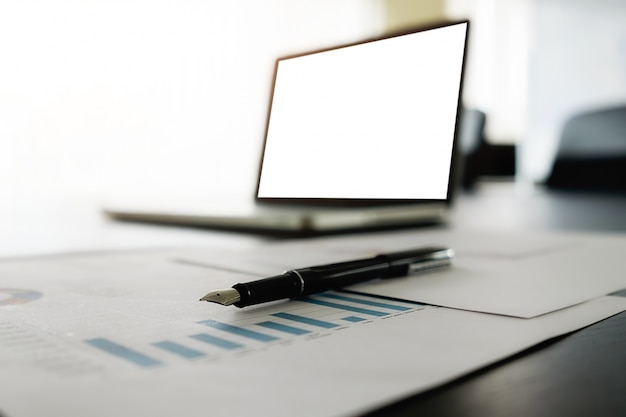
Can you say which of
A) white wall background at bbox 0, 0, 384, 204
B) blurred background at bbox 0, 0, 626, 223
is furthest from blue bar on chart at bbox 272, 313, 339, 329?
white wall background at bbox 0, 0, 384, 204

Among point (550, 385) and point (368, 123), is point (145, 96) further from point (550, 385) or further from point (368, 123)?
point (550, 385)

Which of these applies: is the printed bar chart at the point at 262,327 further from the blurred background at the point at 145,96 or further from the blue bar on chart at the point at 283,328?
the blurred background at the point at 145,96

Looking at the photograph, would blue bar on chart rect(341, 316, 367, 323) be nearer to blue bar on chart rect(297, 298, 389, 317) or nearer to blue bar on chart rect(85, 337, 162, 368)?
blue bar on chart rect(297, 298, 389, 317)

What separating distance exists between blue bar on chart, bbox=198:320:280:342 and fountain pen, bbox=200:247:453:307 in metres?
0.02

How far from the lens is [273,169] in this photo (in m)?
0.47

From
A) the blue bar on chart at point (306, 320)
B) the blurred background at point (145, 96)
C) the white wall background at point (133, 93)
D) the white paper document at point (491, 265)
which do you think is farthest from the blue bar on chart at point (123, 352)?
the white wall background at point (133, 93)

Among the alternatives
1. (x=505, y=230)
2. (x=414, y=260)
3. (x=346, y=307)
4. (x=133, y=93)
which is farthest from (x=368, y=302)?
(x=133, y=93)

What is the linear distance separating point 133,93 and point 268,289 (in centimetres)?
177

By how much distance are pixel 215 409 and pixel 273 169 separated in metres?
0.27

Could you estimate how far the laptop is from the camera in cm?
39

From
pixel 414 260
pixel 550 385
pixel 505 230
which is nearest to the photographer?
pixel 550 385

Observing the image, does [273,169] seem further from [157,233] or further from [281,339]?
[157,233]

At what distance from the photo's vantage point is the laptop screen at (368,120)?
388 millimetres

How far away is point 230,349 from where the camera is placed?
296mm
